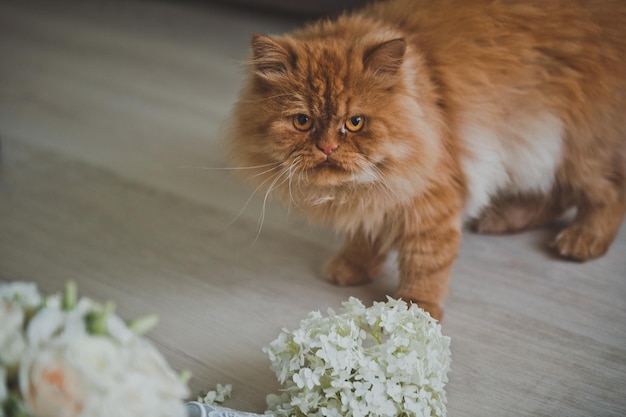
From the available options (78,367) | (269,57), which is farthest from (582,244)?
(78,367)

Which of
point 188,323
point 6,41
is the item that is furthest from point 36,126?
point 188,323

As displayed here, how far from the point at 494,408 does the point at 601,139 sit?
2.46 ft

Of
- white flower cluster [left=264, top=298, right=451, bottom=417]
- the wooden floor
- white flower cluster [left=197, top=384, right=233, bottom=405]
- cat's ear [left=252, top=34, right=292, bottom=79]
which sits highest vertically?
cat's ear [left=252, top=34, right=292, bottom=79]

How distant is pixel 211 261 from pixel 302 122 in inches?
23.5

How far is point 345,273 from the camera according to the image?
172 centimetres

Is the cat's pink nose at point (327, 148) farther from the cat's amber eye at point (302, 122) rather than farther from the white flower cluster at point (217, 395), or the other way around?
the white flower cluster at point (217, 395)

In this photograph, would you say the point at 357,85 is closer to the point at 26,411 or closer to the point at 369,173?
the point at 369,173

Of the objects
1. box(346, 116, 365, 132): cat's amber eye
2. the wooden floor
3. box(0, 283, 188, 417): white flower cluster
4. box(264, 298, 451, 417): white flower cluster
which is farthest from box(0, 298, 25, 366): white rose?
box(346, 116, 365, 132): cat's amber eye

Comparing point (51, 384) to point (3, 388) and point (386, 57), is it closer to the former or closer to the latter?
point (3, 388)

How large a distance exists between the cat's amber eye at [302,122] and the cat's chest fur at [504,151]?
1.26ft

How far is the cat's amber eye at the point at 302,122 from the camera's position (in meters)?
1.41

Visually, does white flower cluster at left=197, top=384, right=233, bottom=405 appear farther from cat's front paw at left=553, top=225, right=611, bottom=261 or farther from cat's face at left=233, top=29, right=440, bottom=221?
cat's front paw at left=553, top=225, right=611, bottom=261

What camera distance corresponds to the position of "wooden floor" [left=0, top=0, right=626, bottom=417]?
1.44 metres

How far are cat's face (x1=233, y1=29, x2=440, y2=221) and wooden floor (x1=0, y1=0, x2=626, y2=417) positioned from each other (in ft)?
0.93
